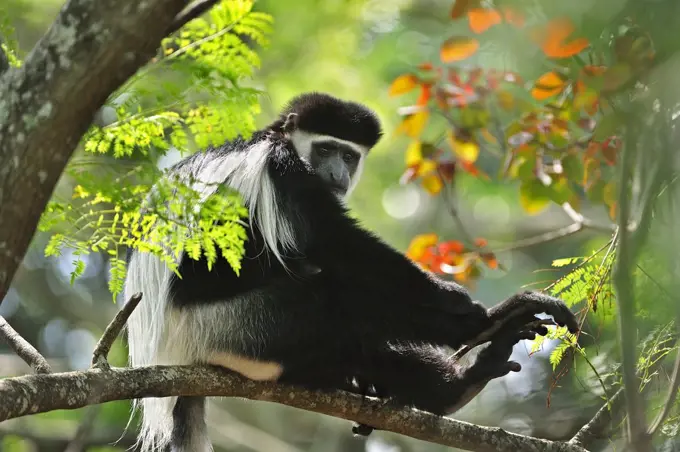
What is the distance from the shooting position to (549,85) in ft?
8.99

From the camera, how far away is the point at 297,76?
17.4ft

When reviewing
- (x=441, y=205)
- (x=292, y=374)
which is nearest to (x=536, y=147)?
(x=292, y=374)

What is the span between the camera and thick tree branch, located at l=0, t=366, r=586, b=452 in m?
1.90

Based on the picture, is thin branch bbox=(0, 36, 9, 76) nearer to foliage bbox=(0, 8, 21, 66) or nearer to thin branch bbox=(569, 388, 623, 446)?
foliage bbox=(0, 8, 21, 66)

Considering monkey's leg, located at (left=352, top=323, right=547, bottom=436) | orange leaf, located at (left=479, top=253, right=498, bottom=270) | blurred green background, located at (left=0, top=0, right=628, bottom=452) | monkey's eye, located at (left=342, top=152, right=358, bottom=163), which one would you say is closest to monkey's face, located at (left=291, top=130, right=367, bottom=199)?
monkey's eye, located at (left=342, top=152, right=358, bottom=163)

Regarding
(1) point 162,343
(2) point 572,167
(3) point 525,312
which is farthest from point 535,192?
(1) point 162,343

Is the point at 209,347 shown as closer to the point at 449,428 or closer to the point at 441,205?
the point at 449,428

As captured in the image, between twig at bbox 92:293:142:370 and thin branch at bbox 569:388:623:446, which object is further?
thin branch at bbox 569:388:623:446

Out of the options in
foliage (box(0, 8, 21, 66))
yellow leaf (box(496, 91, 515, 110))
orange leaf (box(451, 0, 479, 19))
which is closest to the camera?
→ foliage (box(0, 8, 21, 66))

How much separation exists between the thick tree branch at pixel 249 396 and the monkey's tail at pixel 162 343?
28 centimetres

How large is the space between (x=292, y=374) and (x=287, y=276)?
35 centimetres

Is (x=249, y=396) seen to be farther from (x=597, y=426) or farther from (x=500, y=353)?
(x=597, y=426)

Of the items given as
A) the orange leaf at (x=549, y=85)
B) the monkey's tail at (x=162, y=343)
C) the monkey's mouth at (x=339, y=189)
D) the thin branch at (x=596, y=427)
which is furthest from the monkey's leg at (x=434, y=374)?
the monkey's mouth at (x=339, y=189)

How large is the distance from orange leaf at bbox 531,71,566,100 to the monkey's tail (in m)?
1.40
